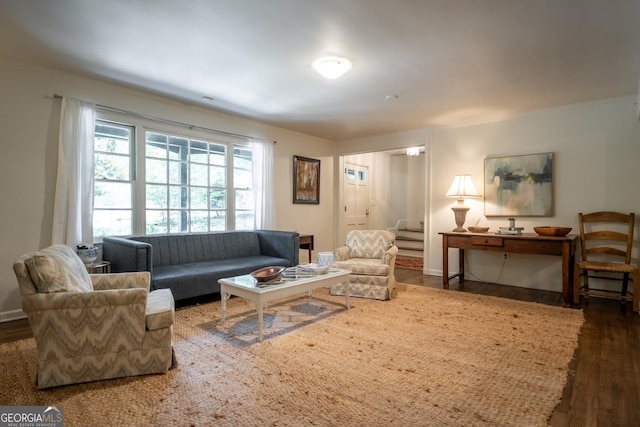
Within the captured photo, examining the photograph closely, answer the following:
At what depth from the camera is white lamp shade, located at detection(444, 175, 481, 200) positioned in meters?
4.68

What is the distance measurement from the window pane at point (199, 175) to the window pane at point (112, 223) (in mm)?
871

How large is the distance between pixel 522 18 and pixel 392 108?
6.88ft

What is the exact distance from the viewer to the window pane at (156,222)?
404 centimetres

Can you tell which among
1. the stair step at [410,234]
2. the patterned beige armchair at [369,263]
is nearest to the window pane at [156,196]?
the patterned beige armchair at [369,263]

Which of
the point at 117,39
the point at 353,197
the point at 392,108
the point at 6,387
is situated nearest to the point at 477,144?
the point at 392,108

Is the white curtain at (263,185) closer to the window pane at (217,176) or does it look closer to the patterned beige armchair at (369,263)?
the window pane at (217,176)

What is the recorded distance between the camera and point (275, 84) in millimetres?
3578

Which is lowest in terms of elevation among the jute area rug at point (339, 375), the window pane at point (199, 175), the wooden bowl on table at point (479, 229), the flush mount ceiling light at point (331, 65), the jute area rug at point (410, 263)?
the jute area rug at point (339, 375)

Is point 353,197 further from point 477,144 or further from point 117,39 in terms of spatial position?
point 117,39

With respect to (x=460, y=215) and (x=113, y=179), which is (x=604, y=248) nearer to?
(x=460, y=215)

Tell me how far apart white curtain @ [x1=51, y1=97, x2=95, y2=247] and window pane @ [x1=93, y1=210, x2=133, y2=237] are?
189 millimetres

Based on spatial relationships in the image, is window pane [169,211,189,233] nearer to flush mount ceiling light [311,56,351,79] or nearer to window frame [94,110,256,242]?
window frame [94,110,256,242]

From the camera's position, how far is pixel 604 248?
3.89 meters

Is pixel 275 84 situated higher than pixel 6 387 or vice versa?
pixel 275 84
